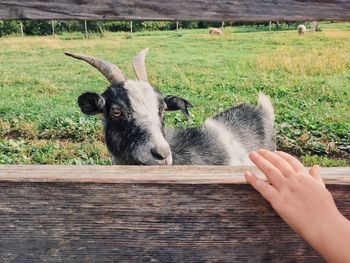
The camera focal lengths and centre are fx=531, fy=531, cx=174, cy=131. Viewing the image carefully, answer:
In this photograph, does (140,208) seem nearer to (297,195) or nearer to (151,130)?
(297,195)

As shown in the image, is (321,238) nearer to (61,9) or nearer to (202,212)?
(202,212)

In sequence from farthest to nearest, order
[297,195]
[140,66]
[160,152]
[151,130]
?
[140,66] < [151,130] < [160,152] < [297,195]

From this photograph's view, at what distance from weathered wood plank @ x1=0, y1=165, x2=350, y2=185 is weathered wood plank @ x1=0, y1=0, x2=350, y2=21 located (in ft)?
1.09

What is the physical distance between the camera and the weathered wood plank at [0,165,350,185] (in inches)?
43.9

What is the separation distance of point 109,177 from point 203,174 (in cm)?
20

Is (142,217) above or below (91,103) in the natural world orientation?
above

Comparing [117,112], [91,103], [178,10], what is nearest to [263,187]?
[178,10]

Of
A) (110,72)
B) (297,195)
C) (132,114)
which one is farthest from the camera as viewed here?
(110,72)

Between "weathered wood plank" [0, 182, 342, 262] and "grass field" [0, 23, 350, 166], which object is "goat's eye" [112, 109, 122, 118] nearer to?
"grass field" [0, 23, 350, 166]

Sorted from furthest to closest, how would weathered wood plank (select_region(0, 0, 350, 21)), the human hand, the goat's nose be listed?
the goat's nose, weathered wood plank (select_region(0, 0, 350, 21)), the human hand

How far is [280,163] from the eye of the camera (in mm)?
1135

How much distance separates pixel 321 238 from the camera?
1.03m

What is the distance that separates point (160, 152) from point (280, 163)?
235 centimetres

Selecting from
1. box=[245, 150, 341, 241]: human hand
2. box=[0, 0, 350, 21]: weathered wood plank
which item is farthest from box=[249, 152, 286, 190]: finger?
box=[0, 0, 350, 21]: weathered wood plank
